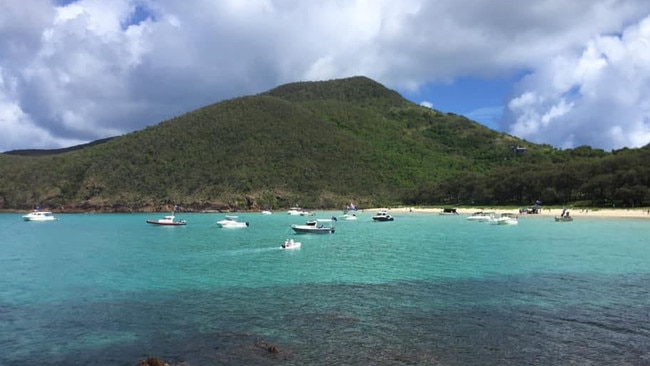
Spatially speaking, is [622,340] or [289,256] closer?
[622,340]

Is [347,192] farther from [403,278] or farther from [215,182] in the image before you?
[403,278]

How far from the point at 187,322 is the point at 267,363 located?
23.9 feet

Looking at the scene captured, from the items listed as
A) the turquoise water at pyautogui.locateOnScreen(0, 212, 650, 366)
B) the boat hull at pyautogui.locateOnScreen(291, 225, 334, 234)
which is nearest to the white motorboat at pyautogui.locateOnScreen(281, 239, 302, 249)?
the turquoise water at pyautogui.locateOnScreen(0, 212, 650, 366)

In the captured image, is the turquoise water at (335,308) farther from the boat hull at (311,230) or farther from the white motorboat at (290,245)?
the boat hull at (311,230)

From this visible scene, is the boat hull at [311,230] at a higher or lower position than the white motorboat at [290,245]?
higher

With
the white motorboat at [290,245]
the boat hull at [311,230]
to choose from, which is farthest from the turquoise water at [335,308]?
the boat hull at [311,230]

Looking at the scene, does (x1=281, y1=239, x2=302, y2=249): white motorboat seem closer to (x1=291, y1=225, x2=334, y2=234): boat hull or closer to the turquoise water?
the turquoise water

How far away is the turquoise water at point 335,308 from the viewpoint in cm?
1895

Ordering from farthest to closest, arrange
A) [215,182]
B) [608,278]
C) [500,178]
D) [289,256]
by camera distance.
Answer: [215,182] < [500,178] < [289,256] < [608,278]

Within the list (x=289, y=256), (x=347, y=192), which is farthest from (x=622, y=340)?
(x=347, y=192)

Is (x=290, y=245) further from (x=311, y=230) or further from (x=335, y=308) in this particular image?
(x=335, y=308)

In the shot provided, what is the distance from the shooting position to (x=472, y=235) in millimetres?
71438

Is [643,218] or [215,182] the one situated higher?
[215,182]

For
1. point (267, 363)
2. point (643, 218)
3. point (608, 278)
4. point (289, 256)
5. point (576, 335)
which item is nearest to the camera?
point (267, 363)
